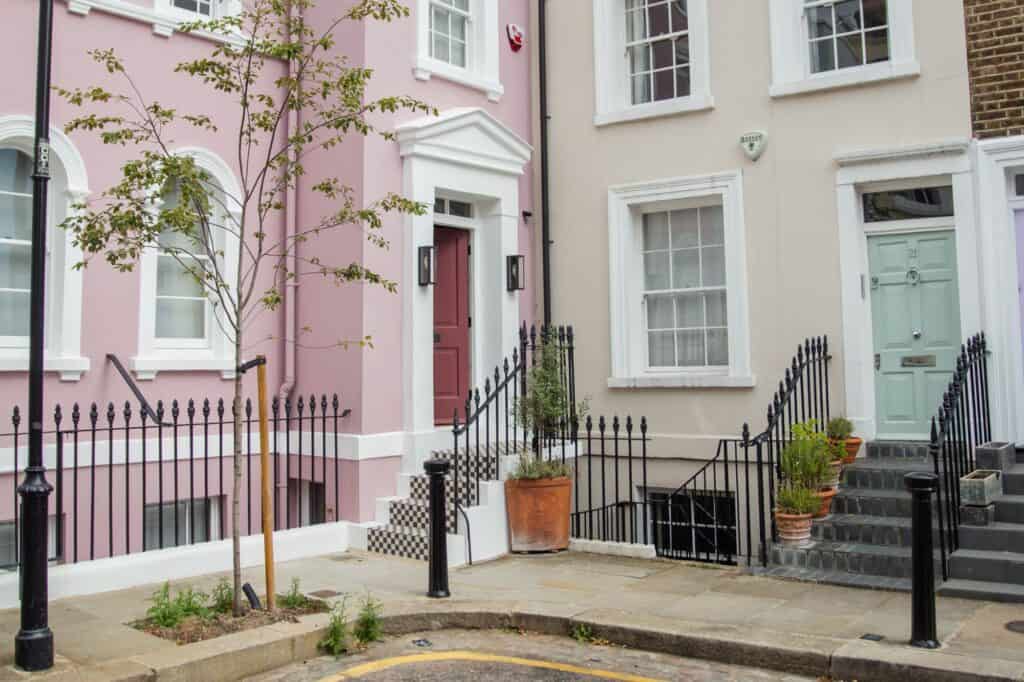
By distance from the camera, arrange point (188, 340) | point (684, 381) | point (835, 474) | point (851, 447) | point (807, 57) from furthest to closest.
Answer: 1. point (684, 381)
2. point (807, 57)
3. point (188, 340)
4. point (851, 447)
5. point (835, 474)

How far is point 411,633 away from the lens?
22.6 ft

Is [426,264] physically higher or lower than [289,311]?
higher

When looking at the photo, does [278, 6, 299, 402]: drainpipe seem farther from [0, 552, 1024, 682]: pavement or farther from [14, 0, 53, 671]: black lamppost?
[14, 0, 53, 671]: black lamppost

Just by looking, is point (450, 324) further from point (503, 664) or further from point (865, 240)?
point (503, 664)

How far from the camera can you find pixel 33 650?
551 cm

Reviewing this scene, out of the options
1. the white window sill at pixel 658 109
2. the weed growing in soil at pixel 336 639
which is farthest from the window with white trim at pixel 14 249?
the white window sill at pixel 658 109

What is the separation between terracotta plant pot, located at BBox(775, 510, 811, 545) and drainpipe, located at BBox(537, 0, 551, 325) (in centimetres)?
436

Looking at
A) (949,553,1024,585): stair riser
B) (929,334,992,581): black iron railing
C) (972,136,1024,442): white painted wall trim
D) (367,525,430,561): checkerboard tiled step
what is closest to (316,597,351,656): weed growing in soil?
(367,525,430,561): checkerboard tiled step

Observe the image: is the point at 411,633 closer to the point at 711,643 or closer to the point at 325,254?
the point at 711,643

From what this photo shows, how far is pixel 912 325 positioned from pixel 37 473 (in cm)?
820

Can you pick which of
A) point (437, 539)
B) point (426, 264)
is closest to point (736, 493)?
point (437, 539)

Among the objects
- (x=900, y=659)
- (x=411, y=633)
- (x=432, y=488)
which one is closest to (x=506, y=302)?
(x=432, y=488)

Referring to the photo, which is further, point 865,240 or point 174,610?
point 865,240

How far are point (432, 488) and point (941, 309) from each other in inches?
223
